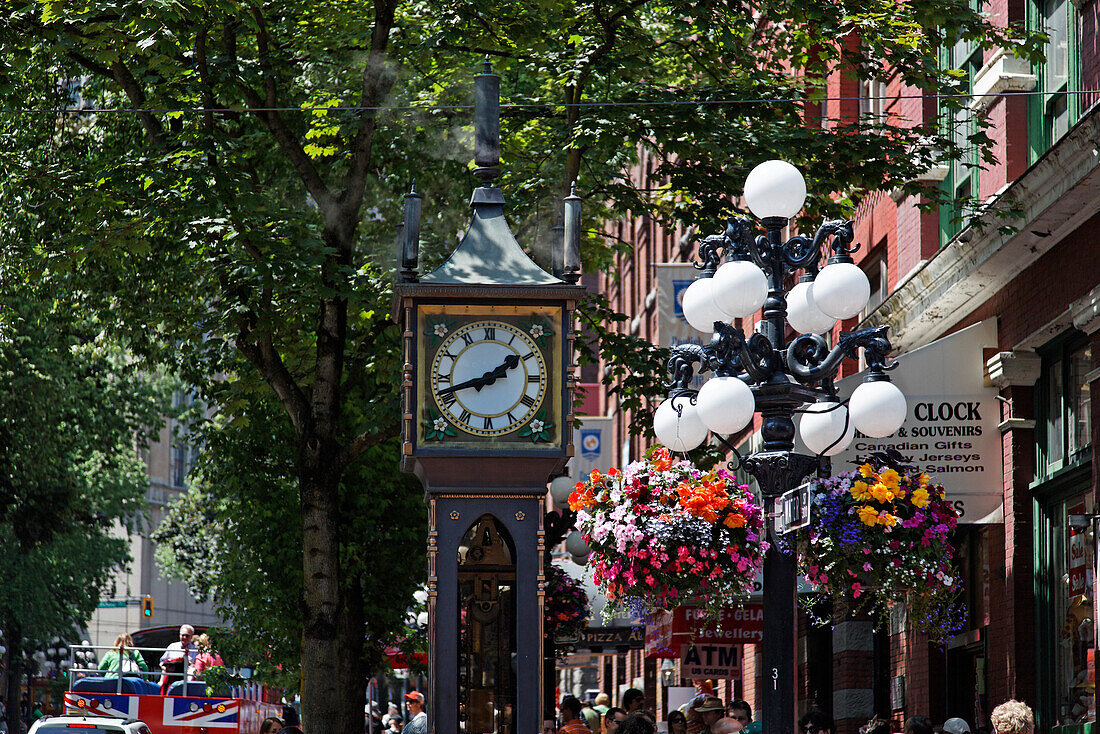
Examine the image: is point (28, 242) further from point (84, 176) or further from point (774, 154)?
point (774, 154)

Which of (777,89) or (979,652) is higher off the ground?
(777,89)

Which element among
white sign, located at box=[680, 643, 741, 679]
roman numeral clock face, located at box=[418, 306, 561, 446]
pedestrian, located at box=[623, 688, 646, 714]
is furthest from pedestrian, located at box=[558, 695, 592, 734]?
roman numeral clock face, located at box=[418, 306, 561, 446]

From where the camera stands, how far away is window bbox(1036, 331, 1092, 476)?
1305cm

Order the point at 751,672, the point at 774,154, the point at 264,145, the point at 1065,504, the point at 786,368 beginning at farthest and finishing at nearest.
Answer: the point at 751,672 < the point at 264,145 < the point at 774,154 < the point at 1065,504 < the point at 786,368

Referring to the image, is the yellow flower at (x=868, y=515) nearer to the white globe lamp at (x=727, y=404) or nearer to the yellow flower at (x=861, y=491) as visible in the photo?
the yellow flower at (x=861, y=491)

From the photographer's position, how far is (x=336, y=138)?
58.7ft

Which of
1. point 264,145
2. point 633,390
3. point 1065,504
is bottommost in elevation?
point 1065,504

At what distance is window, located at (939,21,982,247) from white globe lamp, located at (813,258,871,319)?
7694 mm

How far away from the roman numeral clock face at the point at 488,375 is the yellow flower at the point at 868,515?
74.7 inches

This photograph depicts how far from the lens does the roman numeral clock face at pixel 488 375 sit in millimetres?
9500

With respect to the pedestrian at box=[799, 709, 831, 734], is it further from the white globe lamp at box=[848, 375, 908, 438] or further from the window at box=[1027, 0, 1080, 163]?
the window at box=[1027, 0, 1080, 163]

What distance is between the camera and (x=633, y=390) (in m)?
16.8

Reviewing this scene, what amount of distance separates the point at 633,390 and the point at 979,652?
438cm

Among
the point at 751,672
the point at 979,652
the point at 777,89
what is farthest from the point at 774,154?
the point at 751,672
